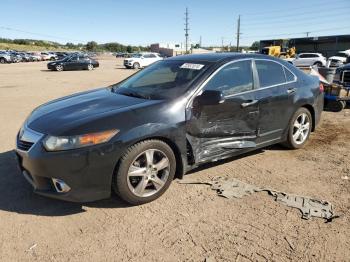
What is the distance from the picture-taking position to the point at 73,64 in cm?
3017

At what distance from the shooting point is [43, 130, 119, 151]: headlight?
3414 mm

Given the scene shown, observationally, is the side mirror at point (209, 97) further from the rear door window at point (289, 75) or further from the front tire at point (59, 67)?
the front tire at point (59, 67)

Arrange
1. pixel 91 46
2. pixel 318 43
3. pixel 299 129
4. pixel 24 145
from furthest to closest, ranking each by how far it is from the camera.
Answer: pixel 91 46, pixel 318 43, pixel 299 129, pixel 24 145

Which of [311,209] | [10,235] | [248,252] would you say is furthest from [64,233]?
[311,209]

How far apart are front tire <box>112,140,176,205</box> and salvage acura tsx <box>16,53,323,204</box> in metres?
0.01

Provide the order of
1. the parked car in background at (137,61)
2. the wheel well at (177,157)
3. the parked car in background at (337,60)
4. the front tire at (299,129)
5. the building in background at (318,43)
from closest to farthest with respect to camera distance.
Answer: the wheel well at (177,157) < the front tire at (299,129) < the parked car in background at (337,60) < the parked car in background at (137,61) < the building in background at (318,43)

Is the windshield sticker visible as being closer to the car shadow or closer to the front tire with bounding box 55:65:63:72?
the car shadow

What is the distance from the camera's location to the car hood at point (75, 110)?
144 inches

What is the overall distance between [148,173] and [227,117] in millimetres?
1316

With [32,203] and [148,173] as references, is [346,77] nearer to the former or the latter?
[148,173]

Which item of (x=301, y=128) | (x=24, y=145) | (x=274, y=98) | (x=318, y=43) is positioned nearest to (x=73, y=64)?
(x=301, y=128)

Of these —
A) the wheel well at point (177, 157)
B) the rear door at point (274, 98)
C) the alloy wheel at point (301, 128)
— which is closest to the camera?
the wheel well at point (177, 157)

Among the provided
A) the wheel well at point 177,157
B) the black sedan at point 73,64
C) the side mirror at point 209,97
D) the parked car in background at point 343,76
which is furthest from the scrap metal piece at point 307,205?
the black sedan at point 73,64

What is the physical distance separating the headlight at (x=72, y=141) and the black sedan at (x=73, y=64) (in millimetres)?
27890
